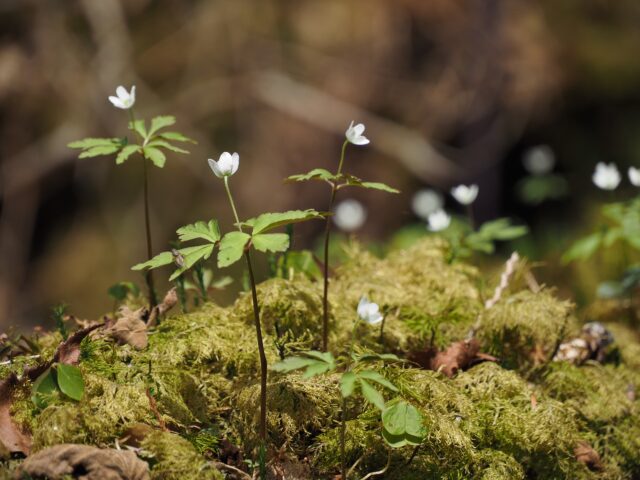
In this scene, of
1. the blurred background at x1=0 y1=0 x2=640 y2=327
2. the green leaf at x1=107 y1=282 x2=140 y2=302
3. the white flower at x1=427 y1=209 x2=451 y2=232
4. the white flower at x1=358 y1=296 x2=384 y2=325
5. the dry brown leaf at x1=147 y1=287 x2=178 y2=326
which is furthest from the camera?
the blurred background at x1=0 y1=0 x2=640 y2=327

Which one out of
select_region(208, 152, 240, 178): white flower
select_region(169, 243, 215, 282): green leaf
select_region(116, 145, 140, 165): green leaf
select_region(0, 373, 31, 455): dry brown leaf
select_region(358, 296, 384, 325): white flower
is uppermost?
select_region(116, 145, 140, 165): green leaf

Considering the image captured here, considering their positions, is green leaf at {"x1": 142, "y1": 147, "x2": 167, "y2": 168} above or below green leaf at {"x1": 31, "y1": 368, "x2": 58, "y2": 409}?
above

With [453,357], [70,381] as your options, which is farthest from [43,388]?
[453,357]

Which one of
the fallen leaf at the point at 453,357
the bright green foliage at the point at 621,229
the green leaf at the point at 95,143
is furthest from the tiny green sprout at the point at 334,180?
the bright green foliage at the point at 621,229

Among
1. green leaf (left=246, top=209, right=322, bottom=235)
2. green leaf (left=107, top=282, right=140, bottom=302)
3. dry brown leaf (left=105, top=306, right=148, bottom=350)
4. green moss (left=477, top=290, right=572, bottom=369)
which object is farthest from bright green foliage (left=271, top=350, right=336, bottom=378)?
green leaf (left=107, top=282, right=140, bottom=302)

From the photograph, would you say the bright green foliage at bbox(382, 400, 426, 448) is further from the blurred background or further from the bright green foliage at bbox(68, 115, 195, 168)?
the blurred background

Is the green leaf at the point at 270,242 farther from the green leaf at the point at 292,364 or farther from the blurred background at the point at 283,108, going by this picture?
the blurred background at the point at 283,108

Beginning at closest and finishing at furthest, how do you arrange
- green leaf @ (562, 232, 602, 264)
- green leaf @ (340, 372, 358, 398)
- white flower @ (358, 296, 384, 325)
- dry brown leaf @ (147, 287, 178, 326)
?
1. green leaf @ (340, 372, 358, 398)
2. white flower @ (358, 296, 384, 325)
3. dry brown leaf @ (147, 287, 178, 326)
4. green leaf @ (562, 232, 602, 264)
